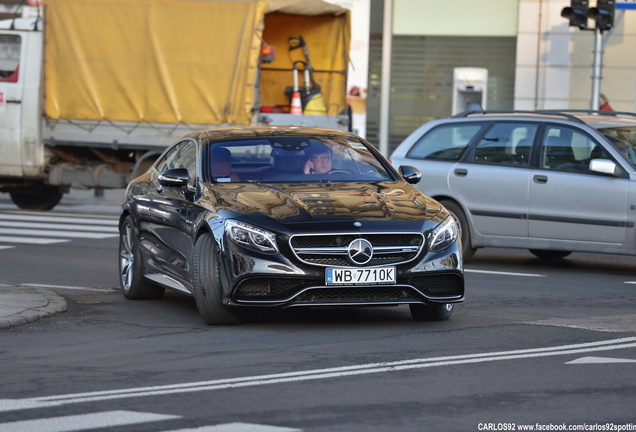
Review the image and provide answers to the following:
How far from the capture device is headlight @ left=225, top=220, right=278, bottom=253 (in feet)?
29.6

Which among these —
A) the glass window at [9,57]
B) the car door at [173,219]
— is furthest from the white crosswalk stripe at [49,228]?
the car door at [173,219]

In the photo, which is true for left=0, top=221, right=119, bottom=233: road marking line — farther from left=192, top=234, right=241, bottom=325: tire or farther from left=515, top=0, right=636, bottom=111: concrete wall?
left=515, top=0, right=636, bottom=111: concrete wall

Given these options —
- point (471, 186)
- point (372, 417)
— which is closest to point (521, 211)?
point (471, 186)

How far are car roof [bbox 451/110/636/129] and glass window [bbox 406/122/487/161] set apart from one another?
180 millimetres

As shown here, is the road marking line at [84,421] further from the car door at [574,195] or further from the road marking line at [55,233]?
the road marking line at [55,233]

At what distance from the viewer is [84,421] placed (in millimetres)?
6199

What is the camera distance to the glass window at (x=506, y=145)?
1412 centimetres

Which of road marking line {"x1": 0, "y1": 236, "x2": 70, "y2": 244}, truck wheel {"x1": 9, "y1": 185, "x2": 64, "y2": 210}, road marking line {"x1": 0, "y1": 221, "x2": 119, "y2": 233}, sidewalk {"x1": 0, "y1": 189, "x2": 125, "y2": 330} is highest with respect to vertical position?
sidewalk {"x1": 0, "y1": 189, "x2": 125, "y2": 330}

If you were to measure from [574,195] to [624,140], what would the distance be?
2.54 ft

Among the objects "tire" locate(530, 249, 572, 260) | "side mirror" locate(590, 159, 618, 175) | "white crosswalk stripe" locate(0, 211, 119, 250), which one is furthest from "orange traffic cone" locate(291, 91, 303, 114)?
"side mirror" locate(590, 159, 618, 175)

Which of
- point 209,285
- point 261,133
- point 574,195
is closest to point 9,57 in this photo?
point 574,195

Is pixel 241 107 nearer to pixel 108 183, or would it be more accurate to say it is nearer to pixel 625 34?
pixel 108 183

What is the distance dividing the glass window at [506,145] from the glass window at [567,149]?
0.19 m

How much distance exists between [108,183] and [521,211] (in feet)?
31.1
